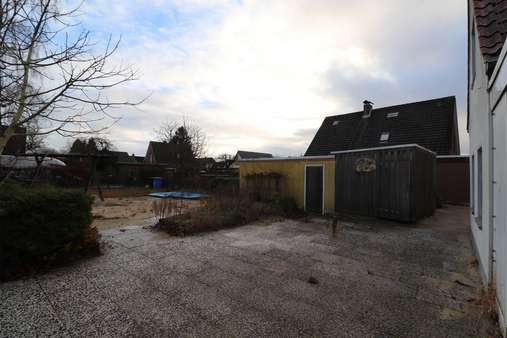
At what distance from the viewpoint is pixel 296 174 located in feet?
30.8

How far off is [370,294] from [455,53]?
7591mm

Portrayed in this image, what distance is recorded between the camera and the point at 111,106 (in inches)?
104

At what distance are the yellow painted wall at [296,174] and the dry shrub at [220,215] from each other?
2.87 ft

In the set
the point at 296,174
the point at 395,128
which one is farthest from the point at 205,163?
the point at 395,128

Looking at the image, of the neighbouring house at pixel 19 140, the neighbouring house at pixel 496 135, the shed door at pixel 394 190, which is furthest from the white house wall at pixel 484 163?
the neighbouring house at pixel 19 140

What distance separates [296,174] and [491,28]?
7.09m

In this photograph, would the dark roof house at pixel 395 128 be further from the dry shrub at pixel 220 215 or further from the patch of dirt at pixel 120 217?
the patch of dirt at pixel 120 217

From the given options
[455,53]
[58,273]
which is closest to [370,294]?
[58,273]

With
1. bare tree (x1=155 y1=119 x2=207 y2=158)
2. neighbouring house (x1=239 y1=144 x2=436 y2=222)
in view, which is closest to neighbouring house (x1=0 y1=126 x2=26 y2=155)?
neighbouring house (x1=239 y1=144 x2=436 y2=222)

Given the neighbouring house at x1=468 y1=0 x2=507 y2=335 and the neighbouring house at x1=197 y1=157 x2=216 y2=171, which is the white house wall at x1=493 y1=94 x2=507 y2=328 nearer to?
the neighbouring house at x1=468 y1=0 x2=507 y2=335

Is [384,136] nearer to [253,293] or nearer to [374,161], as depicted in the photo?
[374,161]

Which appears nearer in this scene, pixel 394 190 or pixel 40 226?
pixel 40 226

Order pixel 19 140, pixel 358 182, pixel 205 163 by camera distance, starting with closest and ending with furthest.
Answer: pixel 19 140 < pixel 358 182 < pixel 205 163

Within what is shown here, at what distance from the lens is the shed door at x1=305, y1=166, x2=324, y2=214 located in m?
8.80
